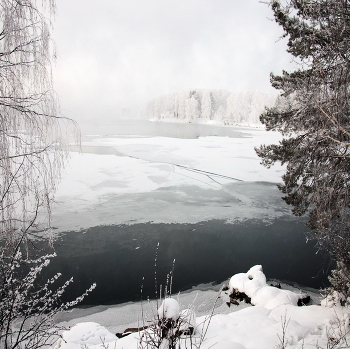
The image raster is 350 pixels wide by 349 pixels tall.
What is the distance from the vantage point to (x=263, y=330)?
4.17 m

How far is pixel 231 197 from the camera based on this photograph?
11.3 metres

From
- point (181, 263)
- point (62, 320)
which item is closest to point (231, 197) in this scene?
point (181, 263)

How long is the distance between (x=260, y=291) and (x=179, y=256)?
2.24 meters

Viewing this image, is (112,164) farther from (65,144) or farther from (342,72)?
(342,72)

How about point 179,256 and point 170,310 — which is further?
point 179,256

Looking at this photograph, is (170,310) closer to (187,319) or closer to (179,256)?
(187,319)

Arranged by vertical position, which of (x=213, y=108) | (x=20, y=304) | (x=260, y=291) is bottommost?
(x=260, y=291)

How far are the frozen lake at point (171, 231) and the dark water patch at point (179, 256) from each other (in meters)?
0.02

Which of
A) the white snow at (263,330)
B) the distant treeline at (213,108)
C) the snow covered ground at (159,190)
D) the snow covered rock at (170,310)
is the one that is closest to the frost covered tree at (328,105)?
the white snow at (263,330)

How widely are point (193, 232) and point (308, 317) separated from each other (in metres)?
4.03

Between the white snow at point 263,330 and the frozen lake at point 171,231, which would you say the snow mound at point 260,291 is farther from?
the frozen lake at point 171,231

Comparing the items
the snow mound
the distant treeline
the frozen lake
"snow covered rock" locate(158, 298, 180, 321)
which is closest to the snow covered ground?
the frozen lake

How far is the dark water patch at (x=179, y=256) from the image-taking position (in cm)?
610

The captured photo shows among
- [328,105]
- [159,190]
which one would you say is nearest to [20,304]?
[328,105]
